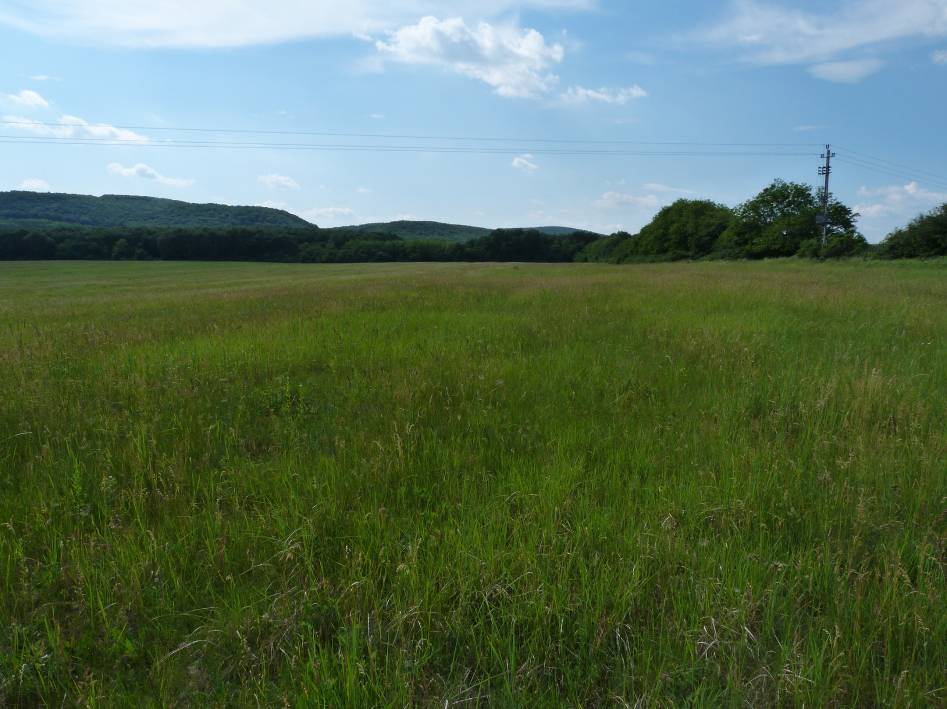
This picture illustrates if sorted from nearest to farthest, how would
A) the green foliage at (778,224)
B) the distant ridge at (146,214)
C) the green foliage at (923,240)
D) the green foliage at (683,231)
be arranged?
the green foliage at (923,240) → the green foliage at (778,224) → the green foliage at (683,231) → the distant ridge at (146,214)

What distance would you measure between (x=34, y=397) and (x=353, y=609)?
13.6ft

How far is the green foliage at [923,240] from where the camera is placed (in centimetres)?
3994

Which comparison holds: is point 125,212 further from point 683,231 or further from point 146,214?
point 683,231

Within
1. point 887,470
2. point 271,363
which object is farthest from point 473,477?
point 271,363

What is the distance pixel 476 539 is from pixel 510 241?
358 feet

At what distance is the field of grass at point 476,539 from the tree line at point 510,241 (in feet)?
178

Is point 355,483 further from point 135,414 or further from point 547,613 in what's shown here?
point 135,414

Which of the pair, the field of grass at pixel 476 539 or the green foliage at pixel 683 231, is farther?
the green foliage at pixel 683 231

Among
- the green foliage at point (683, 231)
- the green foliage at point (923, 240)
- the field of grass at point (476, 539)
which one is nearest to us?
the field of grass at point (476, 539)

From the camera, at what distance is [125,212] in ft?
502

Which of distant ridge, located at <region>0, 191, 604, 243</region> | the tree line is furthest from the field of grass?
distant ridge, located at <region>0, 191, 604, 243</region>

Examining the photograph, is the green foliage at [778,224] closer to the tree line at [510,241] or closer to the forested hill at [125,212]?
the tree line at [510,241]

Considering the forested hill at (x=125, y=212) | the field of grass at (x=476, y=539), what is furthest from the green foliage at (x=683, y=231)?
the forested hill at (x=125, y=212)

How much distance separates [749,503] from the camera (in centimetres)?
245
